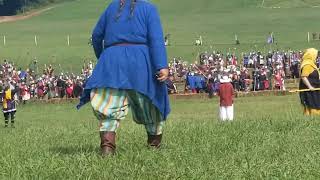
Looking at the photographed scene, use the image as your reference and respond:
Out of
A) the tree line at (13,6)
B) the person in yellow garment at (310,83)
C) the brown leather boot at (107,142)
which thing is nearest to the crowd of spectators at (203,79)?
the person in yellow garment at (310,83)

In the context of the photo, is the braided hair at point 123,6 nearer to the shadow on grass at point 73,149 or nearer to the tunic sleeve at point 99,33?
the tunic sleeve at point 99,33

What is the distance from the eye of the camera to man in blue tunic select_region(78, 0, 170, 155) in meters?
6.38

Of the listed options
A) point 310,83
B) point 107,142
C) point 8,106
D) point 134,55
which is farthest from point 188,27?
point 107,142

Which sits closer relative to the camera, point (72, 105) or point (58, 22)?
point (72, 105)

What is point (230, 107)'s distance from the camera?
58.6ft

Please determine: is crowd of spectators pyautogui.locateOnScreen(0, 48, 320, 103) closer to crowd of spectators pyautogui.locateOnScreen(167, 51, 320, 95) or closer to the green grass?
crowd of spectators pyautogui.locateOnScreen(167, 51, 320, 95)

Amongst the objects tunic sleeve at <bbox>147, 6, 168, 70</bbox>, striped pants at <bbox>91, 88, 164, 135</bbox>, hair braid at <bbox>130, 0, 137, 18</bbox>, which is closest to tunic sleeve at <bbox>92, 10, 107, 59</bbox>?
hair braid at <bbox>130, 0, 137, 18</bbox>

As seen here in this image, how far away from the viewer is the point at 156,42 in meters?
6.48

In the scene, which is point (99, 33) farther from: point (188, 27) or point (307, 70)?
point (188, 27)

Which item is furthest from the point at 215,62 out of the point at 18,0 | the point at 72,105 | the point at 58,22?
the point at 18,0

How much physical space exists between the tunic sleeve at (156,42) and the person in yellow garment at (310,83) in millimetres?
7894

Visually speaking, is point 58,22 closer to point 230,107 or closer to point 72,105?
point 72,105

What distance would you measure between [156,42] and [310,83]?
8244 millimetres

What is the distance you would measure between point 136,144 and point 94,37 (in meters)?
1.48
